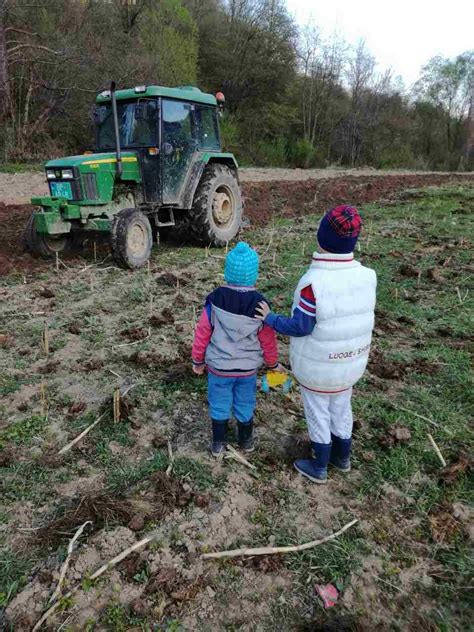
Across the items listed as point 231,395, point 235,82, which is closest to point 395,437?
point 231,395

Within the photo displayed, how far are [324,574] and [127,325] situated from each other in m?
3.10

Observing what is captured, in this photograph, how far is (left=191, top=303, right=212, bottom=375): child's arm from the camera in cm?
261

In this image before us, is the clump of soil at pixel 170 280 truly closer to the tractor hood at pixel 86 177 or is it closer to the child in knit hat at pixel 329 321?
the tractor hood at pixel 86 177

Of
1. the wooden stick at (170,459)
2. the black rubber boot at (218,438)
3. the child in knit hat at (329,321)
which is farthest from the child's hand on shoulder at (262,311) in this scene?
the wooden stick at (170,459)

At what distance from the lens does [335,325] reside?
2.33m

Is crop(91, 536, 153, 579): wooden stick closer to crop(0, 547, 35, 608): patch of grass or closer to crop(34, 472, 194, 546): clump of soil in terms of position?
crop(34, 472, 194, 546): clump of soil

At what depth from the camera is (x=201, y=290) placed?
18.7ft

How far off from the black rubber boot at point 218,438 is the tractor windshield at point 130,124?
16.1 ft

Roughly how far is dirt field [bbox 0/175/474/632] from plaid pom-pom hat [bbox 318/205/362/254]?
1.30m

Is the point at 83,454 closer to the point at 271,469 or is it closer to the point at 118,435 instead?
the point at 118,435

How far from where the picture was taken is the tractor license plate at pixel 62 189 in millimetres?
→ 6199

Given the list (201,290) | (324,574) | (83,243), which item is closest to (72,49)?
(83,243)

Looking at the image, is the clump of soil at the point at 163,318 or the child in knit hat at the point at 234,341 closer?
the child in knit hat at the point at 234,341

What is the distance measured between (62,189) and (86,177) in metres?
0.38
